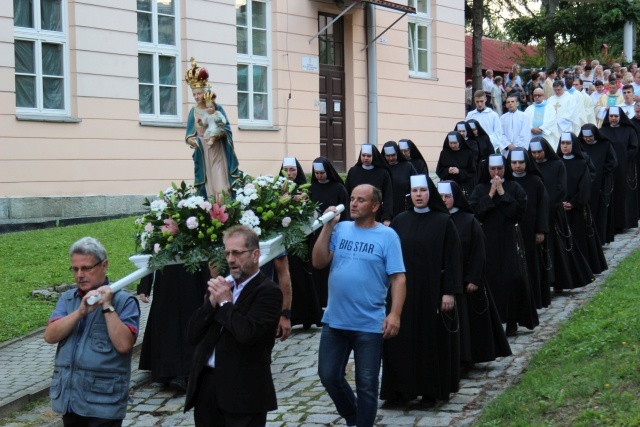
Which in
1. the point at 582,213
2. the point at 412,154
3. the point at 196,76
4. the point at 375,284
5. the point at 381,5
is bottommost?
the point at 375,284

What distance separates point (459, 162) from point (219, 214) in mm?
10596

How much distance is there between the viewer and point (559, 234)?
44.4 feet

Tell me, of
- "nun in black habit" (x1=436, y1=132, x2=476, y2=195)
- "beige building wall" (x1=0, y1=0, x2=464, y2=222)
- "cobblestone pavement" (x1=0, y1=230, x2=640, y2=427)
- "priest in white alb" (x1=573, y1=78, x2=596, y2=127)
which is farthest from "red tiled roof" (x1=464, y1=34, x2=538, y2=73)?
"cobblestone pavement" (x1=0, y1=230, x2=640, y2=427)

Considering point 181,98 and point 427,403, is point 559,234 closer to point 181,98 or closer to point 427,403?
point 427,403

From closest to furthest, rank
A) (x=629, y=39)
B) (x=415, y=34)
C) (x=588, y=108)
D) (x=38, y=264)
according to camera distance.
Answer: (x=38, y=264) < (x=588, y=108) < (x=415, y=34) < (x=629, y=39)

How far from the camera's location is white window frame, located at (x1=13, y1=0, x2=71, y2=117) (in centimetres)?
1720

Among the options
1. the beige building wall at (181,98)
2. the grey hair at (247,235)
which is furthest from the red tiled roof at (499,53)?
the grey hair at (247,235)

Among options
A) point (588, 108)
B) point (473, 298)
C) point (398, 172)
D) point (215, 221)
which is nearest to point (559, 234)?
point (398, 172)

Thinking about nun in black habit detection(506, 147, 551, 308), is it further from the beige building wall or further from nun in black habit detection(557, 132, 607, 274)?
the beige building wall

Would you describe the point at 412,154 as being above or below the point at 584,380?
above

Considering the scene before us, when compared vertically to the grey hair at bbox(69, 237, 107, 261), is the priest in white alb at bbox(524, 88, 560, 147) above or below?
above

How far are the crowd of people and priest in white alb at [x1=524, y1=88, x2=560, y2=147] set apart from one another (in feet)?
8.49

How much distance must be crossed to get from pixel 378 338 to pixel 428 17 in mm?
20661

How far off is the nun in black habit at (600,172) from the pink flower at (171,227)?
10.2 m
